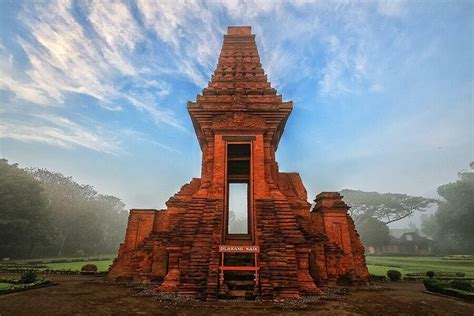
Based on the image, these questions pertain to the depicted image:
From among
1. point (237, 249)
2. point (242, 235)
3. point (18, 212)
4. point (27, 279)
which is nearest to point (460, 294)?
point (237, 249)

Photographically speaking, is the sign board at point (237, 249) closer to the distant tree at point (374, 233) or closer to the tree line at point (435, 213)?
the tree line at point (435, 213)

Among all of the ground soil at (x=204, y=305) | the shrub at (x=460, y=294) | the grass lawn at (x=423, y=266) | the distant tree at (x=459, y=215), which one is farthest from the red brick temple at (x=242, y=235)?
the distant tree at (x=459, y=215)

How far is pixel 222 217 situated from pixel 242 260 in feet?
7.18

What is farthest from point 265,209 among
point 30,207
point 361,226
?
point 361,226

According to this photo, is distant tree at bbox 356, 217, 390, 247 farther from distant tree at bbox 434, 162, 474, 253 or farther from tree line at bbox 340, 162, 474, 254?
distant tree at bbox 434, 162, 474, 253

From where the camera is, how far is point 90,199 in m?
53.5

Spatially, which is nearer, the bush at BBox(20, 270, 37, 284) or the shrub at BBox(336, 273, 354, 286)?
the bush at BBox(20, 270, 37, 284)

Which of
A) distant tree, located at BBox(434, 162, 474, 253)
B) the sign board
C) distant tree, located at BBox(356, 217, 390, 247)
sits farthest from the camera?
distant tree, located at BBox(356, 217, 390, 247)

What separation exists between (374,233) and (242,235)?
51.0 meters

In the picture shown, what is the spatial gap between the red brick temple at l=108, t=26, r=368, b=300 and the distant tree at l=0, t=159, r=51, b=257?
24.8 meters

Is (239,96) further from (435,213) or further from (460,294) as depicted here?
(435,213)

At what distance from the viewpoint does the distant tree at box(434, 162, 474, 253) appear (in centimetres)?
4362

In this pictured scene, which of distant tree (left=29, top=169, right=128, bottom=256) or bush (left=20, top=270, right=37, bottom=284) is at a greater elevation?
distant tree (left=29, top=169, right=128, bottom=256)

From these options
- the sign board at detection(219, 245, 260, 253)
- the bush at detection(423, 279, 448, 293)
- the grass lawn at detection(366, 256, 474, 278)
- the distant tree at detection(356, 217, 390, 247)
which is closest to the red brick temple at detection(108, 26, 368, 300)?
the sign board at detection(219, 245, 260, 253)
